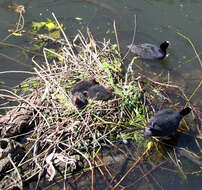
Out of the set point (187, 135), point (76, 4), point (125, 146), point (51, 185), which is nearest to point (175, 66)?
point (187, 135)

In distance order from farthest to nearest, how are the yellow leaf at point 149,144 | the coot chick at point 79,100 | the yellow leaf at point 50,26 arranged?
the yellow leaf at point 50,26
the yellow leaf at point 149,144
the coot chick at point 79,100

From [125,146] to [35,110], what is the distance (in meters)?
1.73

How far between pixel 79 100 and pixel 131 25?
4.01m

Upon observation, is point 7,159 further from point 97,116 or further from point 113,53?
point 113,53

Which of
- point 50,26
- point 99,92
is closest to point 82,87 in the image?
point 99,92

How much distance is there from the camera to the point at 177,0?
8594 millimetres

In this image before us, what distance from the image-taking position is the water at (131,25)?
6.33 meters

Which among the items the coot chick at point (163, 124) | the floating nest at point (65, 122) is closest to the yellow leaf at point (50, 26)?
the floating nest at point (65, 122)

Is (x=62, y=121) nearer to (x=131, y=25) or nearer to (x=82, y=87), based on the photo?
(x=82, y=87)

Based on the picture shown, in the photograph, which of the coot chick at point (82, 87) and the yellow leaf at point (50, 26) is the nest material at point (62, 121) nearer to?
the coot chick at point (82, 87)

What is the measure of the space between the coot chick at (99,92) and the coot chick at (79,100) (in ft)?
0.52

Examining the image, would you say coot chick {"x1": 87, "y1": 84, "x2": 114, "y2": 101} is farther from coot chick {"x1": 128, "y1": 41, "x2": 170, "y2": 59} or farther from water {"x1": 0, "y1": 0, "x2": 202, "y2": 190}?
coot chick {"x1": 128, "y1": 41, "x2": 170, "y2": 59}

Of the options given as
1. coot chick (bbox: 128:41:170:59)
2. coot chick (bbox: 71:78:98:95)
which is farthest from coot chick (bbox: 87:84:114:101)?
coot chick (bbox: 128:41:170:59)

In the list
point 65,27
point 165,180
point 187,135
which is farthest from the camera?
point 65,27
